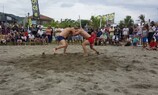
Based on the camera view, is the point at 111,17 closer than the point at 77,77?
No

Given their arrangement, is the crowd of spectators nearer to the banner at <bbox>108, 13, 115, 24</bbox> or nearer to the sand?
the banner at <bbox>108, 13, 115, 24</bbox>

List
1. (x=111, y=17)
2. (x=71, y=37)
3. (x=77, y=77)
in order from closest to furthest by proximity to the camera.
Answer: (x=77, y=77)
(x=71, y=37)
(x=111, y=17)

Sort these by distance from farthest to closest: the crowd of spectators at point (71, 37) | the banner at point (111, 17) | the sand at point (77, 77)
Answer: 1. the banner at point (111, 17)
2. the crowd of spectators at point (71, 37)
3. the sand at point (77, 77)

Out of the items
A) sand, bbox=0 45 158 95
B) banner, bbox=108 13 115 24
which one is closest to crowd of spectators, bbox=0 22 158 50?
banner, bbox=108 13 115 24

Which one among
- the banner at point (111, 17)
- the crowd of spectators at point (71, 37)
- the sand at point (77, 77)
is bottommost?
the sand at point (77, 77)

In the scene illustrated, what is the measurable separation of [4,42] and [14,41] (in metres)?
0.69

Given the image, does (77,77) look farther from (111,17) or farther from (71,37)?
(111,17)

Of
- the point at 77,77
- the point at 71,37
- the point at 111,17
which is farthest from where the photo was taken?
the point at 111,17

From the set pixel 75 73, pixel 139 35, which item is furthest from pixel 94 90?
pixel 139 35

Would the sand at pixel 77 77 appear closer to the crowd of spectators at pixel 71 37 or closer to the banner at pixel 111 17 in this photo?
the crowd of spectators at pixel 71 37

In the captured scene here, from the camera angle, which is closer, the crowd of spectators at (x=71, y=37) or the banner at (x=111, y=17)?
the crowd of spectators at (x=71, y=37)

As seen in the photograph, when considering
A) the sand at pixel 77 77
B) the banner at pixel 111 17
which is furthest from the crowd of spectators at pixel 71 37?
the sand at pixel 77 77

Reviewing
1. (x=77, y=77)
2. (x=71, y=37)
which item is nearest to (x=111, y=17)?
(x=71, y=37)

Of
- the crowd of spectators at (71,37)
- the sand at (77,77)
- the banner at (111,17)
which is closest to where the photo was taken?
the sand at (77,77)
